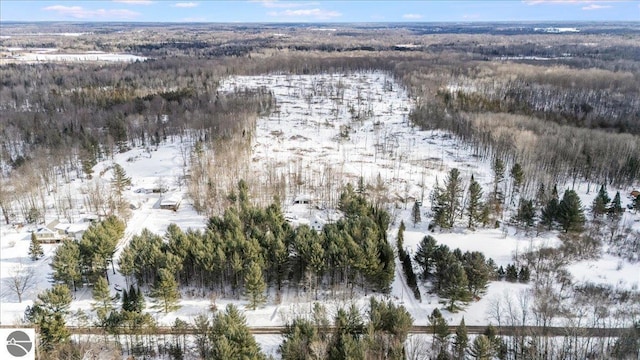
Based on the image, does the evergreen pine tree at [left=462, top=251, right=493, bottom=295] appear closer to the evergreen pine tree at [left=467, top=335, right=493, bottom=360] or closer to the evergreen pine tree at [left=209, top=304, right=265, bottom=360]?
the evergreen pine tree at [left=467, top=335, right=493, bottom=360]

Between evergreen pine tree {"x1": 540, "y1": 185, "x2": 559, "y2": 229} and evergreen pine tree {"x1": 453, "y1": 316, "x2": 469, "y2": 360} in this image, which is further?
evergreen pine tree {"x1": 540, "y1": 185, "x2": 559, "y2": 229}

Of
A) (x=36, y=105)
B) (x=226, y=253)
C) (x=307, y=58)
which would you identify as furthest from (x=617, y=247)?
(x=307, y=58)

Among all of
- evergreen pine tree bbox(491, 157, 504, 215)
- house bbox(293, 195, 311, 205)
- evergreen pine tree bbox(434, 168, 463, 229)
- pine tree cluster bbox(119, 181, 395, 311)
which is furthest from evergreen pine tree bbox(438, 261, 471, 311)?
house bbox(293, 195, 311, 205)

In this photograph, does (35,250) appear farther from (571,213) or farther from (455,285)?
(571,213)

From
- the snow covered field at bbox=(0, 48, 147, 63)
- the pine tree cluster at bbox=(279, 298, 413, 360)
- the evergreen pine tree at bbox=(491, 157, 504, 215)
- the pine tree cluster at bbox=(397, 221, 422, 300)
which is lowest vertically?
the pine tree cluster at bbox=(397, 221, 422, 300)

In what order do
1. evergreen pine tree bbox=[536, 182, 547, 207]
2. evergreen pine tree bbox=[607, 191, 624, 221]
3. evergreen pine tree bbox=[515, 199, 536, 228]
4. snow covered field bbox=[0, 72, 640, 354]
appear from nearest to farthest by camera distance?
snow covered field bbox=[0, 72, 640, 354], evergreen pine tree bbox=[515, 199, 536, 228], evergreen pine tree bbox=[607, 191, 624, 221], evergreen pine tree bbox=[536, 182, 547, 207]

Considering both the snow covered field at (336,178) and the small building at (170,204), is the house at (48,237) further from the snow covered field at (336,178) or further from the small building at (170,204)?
the small building at (170,204)
